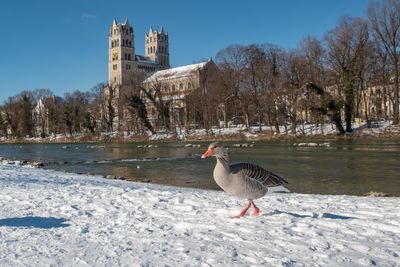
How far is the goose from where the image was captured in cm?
742

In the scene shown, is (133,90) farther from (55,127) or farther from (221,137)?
(221,137)

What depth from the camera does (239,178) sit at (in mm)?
7406

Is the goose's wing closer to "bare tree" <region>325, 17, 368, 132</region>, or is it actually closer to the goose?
the goose

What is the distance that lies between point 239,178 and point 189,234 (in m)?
1.49

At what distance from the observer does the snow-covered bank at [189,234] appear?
5.29m

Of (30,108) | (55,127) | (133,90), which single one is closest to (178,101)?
(133,90)

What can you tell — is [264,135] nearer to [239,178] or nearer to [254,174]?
[254,174]

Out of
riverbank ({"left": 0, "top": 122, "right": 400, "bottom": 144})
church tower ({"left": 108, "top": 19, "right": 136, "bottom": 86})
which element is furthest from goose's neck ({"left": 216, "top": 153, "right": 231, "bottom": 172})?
church tower ({"left": 108, "top": 19, "right": 136, "bottom": 86})

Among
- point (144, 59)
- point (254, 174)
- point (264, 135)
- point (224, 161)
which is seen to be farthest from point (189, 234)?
point (144, 59)

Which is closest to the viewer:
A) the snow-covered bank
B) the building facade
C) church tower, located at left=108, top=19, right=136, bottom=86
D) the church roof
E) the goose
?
the snow-covered bank

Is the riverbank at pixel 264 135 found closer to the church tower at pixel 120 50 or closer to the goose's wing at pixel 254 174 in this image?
the goose's wing at pixel 254 174

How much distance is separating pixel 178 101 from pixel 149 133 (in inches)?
721

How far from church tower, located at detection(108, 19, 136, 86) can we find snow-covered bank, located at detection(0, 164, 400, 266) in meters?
170

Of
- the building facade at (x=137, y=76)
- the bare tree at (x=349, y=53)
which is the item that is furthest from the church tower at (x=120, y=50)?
the bare tree at (x=349, y=53)
